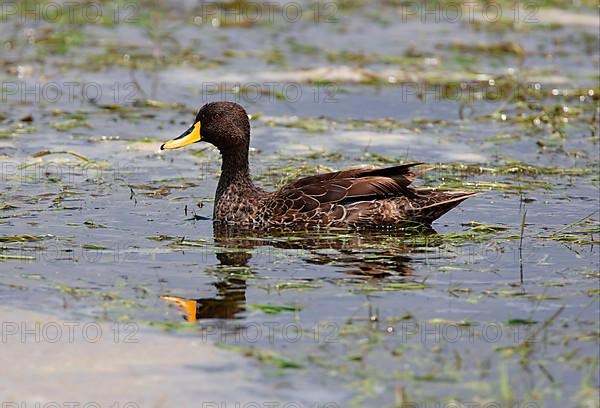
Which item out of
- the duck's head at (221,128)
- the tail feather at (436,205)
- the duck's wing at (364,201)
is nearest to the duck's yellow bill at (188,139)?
the duck's head at (221,128)

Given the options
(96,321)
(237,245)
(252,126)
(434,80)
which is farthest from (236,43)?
(96,321)

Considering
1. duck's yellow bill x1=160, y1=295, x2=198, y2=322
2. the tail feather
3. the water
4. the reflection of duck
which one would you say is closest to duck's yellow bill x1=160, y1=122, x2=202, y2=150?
the water

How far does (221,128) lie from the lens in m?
11.2

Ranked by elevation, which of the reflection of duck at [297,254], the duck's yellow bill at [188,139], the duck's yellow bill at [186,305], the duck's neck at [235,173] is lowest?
the duck's yellow bill at [186,305]

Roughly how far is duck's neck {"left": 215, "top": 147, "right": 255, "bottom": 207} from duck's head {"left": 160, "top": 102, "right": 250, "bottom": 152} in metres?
0.06

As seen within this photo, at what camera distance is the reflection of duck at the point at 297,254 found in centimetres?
834

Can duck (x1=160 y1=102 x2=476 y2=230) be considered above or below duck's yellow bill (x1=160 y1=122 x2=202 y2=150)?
below

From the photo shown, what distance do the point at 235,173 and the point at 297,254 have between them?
163 centimetres

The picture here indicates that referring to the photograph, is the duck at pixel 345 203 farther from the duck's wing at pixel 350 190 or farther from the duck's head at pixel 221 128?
the duck's head at pixel 221 128

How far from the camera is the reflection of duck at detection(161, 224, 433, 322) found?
834 centimetres

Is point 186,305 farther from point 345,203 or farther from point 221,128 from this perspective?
point 221,128

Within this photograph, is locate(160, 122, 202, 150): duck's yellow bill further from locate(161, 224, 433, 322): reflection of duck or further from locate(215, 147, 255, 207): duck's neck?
locate(161, 224, 433, 322): reflection of duck

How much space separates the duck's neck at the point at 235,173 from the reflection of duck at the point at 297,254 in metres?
0.41

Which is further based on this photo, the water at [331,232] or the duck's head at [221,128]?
the duck's head at [221,128]
